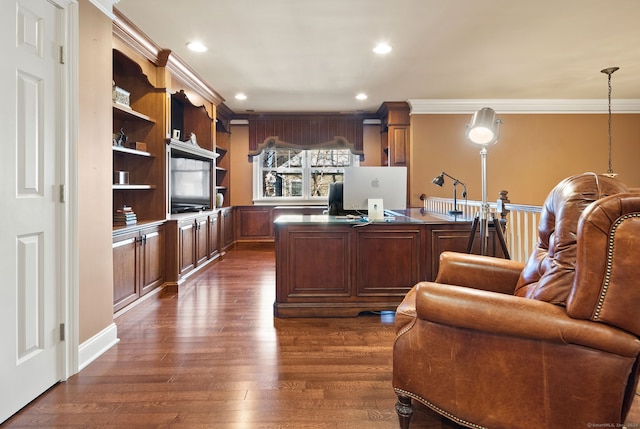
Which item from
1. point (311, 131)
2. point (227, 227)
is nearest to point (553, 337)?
point (227, 227)

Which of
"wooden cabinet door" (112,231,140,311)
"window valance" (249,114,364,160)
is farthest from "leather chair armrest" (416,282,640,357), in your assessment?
"window valance" (249,114,364,160)

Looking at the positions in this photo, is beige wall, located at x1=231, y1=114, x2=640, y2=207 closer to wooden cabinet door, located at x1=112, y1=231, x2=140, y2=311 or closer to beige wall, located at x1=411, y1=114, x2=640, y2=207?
beige wall, located at x1=411, y1=114, x2=640, y2=207

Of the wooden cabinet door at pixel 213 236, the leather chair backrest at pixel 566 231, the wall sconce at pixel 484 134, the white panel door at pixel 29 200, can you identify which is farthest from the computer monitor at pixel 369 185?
the wooden cabinet door at pixel 213 236

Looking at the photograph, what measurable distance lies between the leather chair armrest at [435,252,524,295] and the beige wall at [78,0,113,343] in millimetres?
2137

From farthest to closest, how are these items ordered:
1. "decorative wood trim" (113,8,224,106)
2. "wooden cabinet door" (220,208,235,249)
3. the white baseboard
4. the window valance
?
the window valance → "wooden cabinet door" (220,208,235,249) → "decorative wood trim" (113,8,224,106) → the white baseboard

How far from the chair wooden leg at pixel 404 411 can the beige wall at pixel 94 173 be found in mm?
1892

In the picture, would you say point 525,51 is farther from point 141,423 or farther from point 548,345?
point 141,423

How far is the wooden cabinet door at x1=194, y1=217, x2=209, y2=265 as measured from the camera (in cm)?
468

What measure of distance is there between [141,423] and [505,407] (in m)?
1.54

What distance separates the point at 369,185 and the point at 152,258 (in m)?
2.28

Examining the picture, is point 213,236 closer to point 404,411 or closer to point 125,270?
point 125,270

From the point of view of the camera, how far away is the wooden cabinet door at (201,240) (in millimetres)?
4676

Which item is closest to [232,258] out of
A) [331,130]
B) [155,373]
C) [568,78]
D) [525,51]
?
[331,130]

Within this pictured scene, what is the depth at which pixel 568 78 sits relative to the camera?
4.75m
